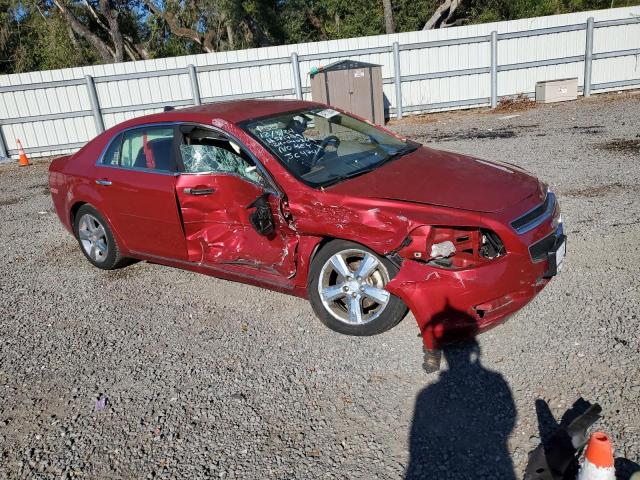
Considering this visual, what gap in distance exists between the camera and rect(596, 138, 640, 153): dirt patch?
325 inches

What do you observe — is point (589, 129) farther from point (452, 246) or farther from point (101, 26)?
point (101, 26)

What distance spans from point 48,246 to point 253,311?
12.0ft

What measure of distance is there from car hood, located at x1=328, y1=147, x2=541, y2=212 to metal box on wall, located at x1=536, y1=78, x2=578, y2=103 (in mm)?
11933

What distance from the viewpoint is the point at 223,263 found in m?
4.36

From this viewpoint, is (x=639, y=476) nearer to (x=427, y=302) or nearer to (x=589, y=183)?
(x=427, y=302)

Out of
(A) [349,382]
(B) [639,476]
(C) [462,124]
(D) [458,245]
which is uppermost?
(D) [458,245]

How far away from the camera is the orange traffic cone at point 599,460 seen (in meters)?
1.99

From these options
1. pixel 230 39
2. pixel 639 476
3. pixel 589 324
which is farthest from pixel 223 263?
pixel 230 39

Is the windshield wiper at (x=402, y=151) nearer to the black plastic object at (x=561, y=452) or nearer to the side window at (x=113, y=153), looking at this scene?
the black plastic object at (x=561, y=452)

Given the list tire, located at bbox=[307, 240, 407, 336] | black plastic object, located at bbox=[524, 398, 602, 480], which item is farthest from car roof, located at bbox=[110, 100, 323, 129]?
black plastic object, located at bbox=[524, 398, 602, 480]

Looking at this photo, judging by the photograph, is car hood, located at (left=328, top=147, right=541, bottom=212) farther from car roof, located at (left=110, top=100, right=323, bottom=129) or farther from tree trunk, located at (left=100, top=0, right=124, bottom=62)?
tree trunk, located at (left=100, top=0, right=124, bottom=62)

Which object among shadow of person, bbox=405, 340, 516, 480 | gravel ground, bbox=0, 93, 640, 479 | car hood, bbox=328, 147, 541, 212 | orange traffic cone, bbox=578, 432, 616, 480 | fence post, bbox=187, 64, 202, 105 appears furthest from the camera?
fence post, bbox=187, 64, 202, 105

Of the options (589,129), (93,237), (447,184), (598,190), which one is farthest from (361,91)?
(447,184)

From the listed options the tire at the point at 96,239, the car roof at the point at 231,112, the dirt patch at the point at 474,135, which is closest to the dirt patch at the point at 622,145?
the dirt patch at the point at 474,135
